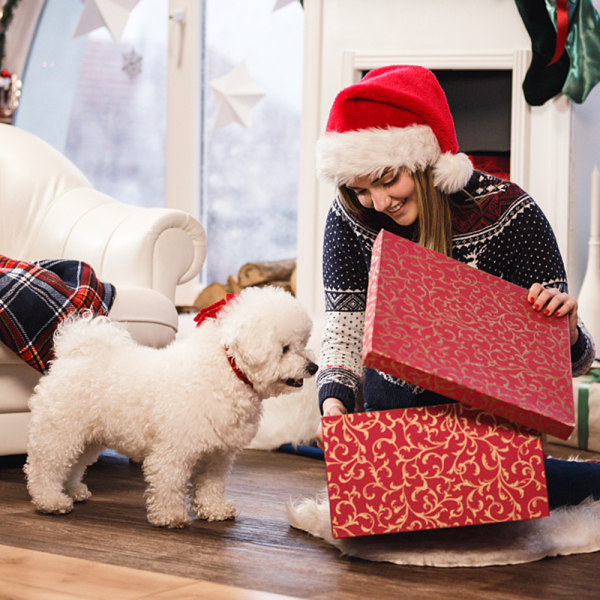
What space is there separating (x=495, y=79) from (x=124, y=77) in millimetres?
1879

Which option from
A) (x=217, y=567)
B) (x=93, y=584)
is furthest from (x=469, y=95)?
(x=93, y=584)

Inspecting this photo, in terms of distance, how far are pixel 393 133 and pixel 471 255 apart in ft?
0.90

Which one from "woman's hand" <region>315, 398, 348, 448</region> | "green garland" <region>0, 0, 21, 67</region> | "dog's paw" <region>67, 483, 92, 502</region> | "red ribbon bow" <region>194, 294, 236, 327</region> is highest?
"green garland" <region>0, 0, 21, 67</region>

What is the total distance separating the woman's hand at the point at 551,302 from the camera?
55.7 inches

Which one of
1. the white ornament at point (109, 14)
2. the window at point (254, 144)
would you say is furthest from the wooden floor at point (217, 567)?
the white ornament at point (109, 14)

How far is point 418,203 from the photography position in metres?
1.52

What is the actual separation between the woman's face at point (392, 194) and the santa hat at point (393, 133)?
23 millimetres

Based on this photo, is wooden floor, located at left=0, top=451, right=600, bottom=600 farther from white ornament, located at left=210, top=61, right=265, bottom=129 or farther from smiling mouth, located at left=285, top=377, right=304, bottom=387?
white ornament, located at left=210, top=61, right=265, bottom=129

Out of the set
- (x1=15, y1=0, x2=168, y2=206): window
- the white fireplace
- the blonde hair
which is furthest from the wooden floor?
(x1=15, y1=0, x2=168, y2=206): window

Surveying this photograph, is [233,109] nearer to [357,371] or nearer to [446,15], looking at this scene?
[446,15]

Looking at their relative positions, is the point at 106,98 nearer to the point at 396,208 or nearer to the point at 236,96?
the point at 236,96

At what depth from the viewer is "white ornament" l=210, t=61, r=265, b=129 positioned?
3.83 m

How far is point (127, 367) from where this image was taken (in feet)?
5.52

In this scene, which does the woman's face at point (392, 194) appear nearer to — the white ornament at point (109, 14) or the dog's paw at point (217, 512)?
the dog's paw at point (217, 512)
